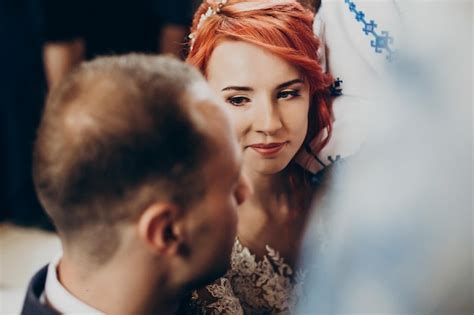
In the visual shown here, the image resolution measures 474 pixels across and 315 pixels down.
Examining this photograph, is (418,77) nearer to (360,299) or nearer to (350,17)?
(350,17)

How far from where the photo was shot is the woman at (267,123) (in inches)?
34.4

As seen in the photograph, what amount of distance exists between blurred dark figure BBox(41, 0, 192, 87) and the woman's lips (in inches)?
10.5

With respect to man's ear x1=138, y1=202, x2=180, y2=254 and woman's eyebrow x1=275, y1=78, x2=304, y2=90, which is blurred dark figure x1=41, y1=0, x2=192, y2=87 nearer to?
woman's eyebrow x1=275, y1=78, x2=304, y2=90

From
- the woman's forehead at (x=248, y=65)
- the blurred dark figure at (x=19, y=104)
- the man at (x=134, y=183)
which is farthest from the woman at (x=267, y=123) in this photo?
the blurred dark figure at (x=19, y=104)

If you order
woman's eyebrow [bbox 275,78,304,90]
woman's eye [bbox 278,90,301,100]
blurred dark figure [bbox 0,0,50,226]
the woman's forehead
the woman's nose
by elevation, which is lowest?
blurred dark figure [bbox 0,0,50,226]

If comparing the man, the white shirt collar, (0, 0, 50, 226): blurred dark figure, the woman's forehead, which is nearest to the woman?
the woman's forehead

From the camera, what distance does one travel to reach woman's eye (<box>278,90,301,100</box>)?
0.89 metres

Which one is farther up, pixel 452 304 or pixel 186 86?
pixel 186 86

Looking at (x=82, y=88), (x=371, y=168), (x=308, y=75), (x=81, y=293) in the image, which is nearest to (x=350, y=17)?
(x=308, y=75)

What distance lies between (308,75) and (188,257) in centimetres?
33

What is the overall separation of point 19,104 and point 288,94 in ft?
3.00

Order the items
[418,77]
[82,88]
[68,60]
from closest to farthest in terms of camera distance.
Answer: [82,88] → [418,77] → [68,60]

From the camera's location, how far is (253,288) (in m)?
0.98

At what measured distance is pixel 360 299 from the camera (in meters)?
0.94
